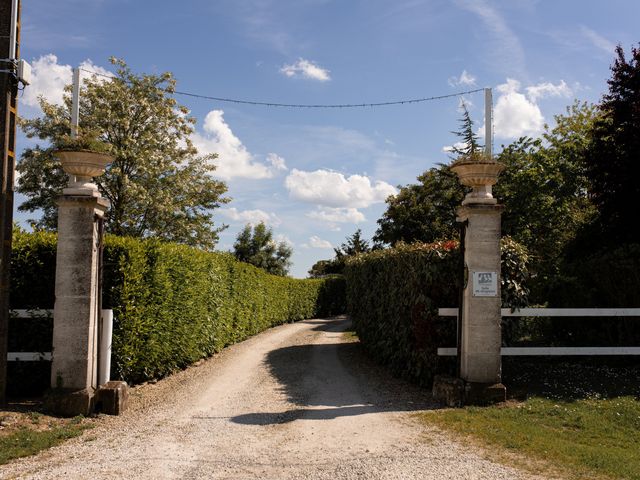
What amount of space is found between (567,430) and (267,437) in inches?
142

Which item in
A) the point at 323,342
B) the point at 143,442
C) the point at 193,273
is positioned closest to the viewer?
the point at 143,442

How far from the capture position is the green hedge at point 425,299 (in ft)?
27.3

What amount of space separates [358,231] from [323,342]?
3315cm

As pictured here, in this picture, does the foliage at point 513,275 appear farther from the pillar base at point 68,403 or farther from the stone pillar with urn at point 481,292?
the pillar base at point 68,403

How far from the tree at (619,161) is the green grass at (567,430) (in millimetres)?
5146

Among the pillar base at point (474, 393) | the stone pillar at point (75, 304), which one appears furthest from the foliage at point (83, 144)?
the pillar base at point (474, 393)

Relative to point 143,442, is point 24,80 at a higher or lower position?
higher

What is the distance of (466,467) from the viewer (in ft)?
16.2

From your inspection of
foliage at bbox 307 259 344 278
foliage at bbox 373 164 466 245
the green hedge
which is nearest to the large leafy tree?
foliage at bbox 373 164 466 245

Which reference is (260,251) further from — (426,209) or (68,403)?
(68,403)

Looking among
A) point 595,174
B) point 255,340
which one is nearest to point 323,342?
point 255,340

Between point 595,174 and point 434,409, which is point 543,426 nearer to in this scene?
point 434,409

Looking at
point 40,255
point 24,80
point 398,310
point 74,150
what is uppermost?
point 24,80

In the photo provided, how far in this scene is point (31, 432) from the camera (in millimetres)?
6000
